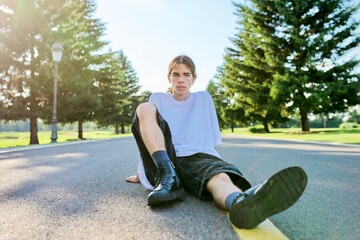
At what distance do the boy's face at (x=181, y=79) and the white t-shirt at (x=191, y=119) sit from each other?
0.32ft

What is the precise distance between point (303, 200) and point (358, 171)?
6.61 ft

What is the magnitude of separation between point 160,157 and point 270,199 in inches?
36.2

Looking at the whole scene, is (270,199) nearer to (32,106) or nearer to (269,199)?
(269,199)

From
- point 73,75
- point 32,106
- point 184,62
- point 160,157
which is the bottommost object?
point 160,157

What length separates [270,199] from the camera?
1439 millimetres

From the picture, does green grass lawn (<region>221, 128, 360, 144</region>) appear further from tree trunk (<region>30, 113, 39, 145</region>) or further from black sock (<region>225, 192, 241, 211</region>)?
tree trunk (<region>30, 113, 39, 145</region>)

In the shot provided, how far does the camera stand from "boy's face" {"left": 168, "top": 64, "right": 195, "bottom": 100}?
261 cm

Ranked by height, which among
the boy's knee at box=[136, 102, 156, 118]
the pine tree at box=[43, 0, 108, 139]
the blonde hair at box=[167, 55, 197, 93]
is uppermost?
the pine tree at box=[43, 0, 108, 139]

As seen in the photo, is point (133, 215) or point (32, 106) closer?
point (133, 215)

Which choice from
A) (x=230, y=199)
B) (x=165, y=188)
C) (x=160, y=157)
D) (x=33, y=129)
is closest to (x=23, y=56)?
(x=33, y=129)

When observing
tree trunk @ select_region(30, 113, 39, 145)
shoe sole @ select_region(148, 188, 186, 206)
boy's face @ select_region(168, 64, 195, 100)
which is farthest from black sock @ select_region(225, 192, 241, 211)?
tree trunk @ select_region(30, 113, 39, 145)

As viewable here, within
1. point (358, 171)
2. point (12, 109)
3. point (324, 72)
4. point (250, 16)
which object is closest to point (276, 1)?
point (250, 16)

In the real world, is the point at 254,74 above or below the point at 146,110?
above

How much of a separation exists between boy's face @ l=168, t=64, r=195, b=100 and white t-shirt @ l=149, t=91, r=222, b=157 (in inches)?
3.8
